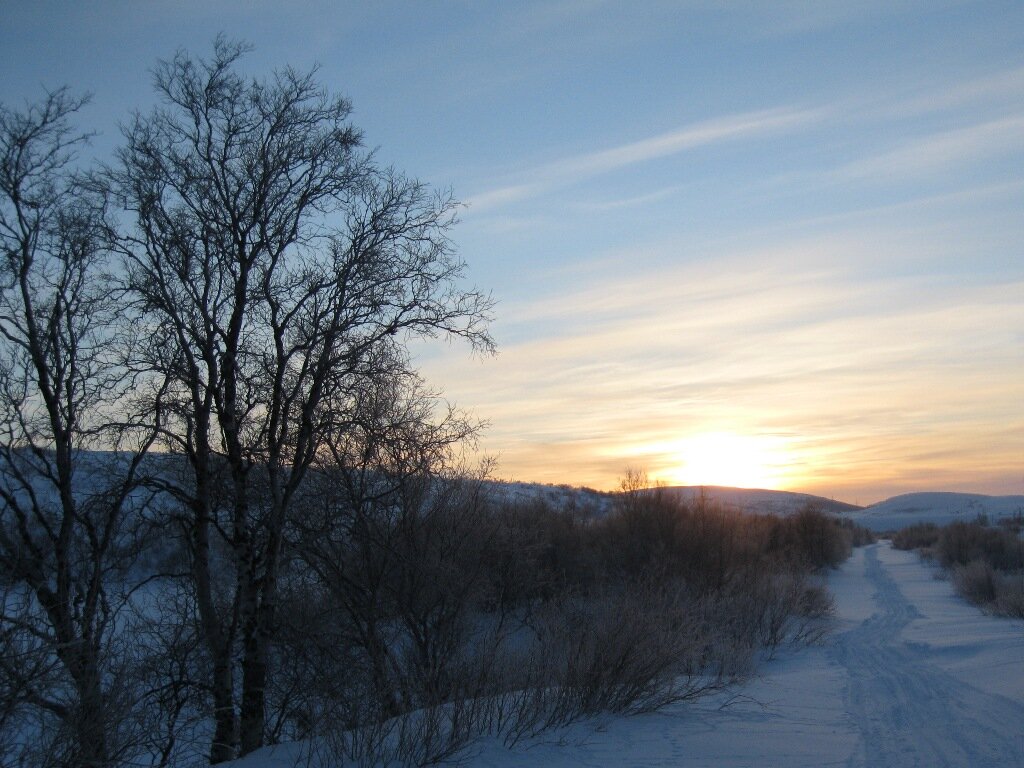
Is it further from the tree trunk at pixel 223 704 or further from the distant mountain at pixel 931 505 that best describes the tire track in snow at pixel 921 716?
the distant mountain at pixel 931 505

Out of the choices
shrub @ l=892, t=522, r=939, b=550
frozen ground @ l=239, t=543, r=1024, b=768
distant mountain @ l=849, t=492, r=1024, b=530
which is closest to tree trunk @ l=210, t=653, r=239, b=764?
frozen ground @ l=239, t=543, r=1024, b=768

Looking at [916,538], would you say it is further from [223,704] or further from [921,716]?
[223,704]

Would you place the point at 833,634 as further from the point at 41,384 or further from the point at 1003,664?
the point at 41,384

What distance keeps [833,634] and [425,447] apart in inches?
499

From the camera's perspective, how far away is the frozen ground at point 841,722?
816cm

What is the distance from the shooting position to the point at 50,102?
12.7 m

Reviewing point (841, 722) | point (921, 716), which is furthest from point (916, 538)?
point (841, 722)

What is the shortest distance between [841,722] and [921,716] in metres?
1.08

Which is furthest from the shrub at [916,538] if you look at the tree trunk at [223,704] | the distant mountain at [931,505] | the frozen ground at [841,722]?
the tree trunk at [223,704]

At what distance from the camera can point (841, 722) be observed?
32.6ft

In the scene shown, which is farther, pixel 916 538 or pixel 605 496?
pixel 605 496

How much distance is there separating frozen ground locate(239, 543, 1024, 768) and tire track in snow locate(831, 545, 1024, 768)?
13 millimetres

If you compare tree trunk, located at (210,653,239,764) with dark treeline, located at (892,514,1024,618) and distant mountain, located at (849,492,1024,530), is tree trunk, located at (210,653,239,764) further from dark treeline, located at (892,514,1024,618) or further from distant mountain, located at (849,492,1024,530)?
distant mountain, located at (849,492,1024,530)

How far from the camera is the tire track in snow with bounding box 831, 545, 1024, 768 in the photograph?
26.9 ft
